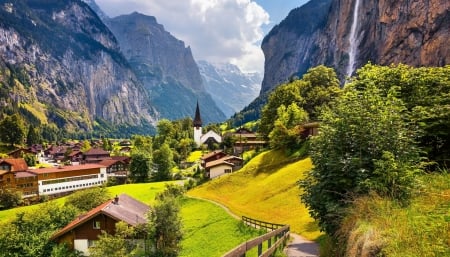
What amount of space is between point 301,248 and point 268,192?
26312mm

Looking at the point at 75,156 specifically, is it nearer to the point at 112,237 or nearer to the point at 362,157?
the point at 112,237

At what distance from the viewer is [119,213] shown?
108ft

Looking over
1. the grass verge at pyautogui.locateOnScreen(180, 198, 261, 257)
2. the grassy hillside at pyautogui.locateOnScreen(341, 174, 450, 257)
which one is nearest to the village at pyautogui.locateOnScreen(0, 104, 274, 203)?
the grass verge at pyautogui.locateOnScreen(180, 198, 261, 257)

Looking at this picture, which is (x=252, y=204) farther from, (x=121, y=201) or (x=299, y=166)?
(x=121, y=201)

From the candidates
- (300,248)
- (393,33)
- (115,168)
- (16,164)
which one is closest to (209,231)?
(300,248)

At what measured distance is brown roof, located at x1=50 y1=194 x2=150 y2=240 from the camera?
31.4 meters

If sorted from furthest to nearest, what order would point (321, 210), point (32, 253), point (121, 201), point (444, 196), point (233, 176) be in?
point (233, 176) → point (121, 201) → point (32, 253) → point (321, 210) → point (444, 196)

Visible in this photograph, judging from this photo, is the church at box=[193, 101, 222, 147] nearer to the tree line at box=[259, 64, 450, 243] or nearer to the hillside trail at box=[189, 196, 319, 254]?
the hillside trail at box=[189, 196, 319, 254]

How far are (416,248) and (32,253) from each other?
31.9 meters

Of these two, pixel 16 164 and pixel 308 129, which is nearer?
pixel 308 129

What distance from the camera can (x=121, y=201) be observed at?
3769cm

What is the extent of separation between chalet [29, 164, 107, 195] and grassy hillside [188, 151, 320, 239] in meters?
36.6

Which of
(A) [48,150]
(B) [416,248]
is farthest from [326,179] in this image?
(A) [48,150]

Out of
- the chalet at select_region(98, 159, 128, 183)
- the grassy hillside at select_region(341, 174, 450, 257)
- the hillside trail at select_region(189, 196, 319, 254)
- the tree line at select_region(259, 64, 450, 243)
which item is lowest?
the chalet at select_region(98, 159, 128, 183)
